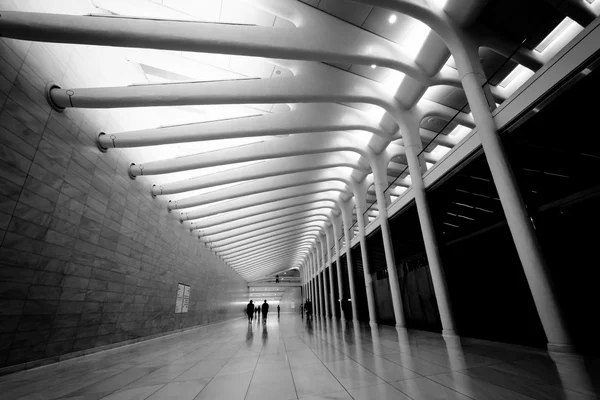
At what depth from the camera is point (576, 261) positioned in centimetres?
517

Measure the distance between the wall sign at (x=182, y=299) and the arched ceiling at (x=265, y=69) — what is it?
5.22m

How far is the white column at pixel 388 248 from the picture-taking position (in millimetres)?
11391

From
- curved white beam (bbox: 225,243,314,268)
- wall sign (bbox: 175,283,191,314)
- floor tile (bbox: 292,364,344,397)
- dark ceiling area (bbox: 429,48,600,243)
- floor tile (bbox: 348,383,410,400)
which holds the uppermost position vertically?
curved white beam (bbox: 225,243,314,268)

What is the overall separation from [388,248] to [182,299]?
40.5 ft

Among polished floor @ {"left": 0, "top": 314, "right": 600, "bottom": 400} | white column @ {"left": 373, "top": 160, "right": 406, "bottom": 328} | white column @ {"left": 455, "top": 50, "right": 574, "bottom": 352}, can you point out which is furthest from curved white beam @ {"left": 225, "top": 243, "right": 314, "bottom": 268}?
white column @ {"left": 455, "top": 50, "right": 574, "bottom": 352}

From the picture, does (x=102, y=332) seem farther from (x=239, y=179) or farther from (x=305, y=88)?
(x=305, y=88)

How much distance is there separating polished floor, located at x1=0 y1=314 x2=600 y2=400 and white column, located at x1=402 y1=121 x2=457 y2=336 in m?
2.27

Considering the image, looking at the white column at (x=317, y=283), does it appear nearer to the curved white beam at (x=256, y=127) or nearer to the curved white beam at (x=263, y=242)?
the curved white beam at (x=263, y=242)

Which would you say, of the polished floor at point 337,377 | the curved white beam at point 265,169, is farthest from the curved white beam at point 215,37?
the curved white beam at point 265,169

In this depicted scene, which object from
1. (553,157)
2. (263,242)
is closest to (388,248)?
(553,157)

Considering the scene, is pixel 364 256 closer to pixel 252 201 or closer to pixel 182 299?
pixel 252 201

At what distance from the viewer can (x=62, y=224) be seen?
6852 mm

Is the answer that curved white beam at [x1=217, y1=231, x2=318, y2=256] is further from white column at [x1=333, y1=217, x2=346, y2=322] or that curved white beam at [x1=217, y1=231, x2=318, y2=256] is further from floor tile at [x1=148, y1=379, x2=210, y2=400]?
floor tile at [x1=148, y1=379, x2=210, y2=400]

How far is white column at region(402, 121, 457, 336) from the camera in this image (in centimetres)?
807
